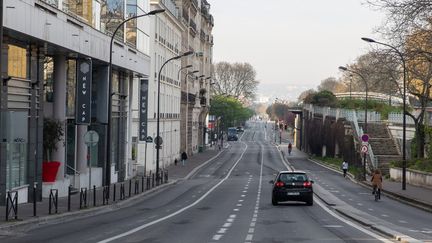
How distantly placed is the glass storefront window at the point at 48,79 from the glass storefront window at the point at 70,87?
5.33 feet

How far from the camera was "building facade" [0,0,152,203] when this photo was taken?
29625mm

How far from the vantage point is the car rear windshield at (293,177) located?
35188mm

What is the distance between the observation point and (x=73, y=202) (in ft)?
111

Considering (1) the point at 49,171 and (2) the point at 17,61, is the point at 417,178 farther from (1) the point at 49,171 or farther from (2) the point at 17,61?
(2) the point at 17,61

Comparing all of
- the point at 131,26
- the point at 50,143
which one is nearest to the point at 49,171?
the point at 50,143

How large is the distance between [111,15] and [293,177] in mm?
17123

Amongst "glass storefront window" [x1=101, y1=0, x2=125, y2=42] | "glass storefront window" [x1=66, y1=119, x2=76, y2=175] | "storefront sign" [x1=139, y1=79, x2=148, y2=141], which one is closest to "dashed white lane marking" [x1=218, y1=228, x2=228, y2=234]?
"glass storefront window" [x1=66, y1=119, x2=76, y2=175]

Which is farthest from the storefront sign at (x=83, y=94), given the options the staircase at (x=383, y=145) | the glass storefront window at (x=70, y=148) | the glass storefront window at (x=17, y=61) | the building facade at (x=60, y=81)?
the staircase at (x=383, y=145)

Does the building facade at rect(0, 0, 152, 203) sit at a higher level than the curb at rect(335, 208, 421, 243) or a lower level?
higher

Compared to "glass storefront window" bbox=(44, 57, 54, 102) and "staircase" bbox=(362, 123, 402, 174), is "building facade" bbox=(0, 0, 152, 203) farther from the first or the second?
"staircase" bbox=(362, 123, 402, 174)

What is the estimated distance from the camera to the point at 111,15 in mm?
46875

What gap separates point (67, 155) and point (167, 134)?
1715 inches

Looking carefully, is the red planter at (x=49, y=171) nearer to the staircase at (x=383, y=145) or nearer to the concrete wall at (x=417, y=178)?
the concrete wall at (x=417, y=178)

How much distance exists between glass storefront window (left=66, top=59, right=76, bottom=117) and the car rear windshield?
37.3ft
